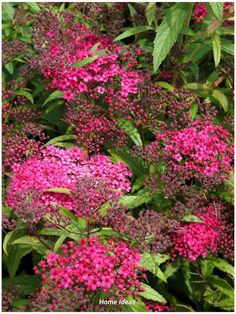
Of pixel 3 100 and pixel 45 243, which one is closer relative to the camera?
pixel 45 243

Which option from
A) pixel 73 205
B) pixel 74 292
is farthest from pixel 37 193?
pixel 74 292

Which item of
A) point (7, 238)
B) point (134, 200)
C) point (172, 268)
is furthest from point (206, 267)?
point (7, 238)

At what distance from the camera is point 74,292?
278 cm

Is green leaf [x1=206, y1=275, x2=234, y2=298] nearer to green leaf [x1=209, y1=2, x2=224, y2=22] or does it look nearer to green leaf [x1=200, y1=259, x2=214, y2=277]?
green leaf [x1=200, y1=259, x2=214, y2=277]

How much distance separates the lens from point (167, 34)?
3621 millimetres

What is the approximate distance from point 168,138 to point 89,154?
544 mm

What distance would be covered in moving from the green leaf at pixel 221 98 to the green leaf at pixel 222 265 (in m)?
1.03

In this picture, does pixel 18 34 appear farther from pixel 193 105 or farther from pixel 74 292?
pixel 74 292

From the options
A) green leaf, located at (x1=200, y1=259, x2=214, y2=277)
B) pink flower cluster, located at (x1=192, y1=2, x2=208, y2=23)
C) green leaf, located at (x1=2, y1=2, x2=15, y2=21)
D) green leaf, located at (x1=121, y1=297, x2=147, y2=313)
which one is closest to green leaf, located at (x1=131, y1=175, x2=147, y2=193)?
green leaf, located at (x1=200, y1=259, x2=214, y2=277)

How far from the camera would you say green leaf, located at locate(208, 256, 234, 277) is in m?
3.67

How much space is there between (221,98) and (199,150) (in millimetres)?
599

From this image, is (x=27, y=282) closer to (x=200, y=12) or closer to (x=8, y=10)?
(x=8, y=10)

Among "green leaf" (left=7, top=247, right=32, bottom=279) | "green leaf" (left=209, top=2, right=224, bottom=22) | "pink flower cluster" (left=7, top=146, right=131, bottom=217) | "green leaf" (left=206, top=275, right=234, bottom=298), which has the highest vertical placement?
"green leaf" (left=209, top=2, right=224, bottom=22)

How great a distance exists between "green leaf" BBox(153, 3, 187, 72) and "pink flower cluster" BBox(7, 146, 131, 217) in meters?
0.74
